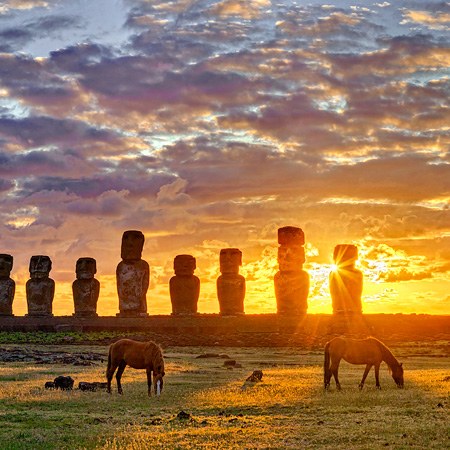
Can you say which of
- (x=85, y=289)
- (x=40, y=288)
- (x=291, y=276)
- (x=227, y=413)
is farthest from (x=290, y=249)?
(x=227, y=413)

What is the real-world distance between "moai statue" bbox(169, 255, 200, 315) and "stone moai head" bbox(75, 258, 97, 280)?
22.2 ft

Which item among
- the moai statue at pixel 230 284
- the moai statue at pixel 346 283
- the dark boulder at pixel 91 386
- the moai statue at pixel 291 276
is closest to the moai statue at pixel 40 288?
the moai statue at pixel 230 284

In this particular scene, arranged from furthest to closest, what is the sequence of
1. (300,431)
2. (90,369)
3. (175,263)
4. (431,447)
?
(175,263) < (90,369) < (300,431) < (431,447)

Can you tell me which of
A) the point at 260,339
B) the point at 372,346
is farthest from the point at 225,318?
the point at 372,346

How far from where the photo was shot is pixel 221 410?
19797 millimetres

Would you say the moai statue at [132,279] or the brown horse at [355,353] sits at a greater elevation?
the moai statue at [132,279]

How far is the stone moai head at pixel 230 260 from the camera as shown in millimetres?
61844

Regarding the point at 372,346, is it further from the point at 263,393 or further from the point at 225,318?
the point at 225,318

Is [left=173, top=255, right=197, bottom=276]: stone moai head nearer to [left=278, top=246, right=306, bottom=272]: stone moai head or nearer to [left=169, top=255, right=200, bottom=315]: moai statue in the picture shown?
[left=169, top=255, right=200, bottom=315]: moai statue

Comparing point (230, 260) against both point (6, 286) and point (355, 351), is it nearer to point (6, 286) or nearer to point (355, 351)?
point (6, 286)

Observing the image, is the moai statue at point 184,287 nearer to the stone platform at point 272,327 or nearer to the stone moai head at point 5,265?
the stone platform at point 272,327

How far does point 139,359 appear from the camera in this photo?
2316 cm

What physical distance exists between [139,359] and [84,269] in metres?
41.7

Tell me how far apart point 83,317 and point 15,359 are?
25.0 meters
